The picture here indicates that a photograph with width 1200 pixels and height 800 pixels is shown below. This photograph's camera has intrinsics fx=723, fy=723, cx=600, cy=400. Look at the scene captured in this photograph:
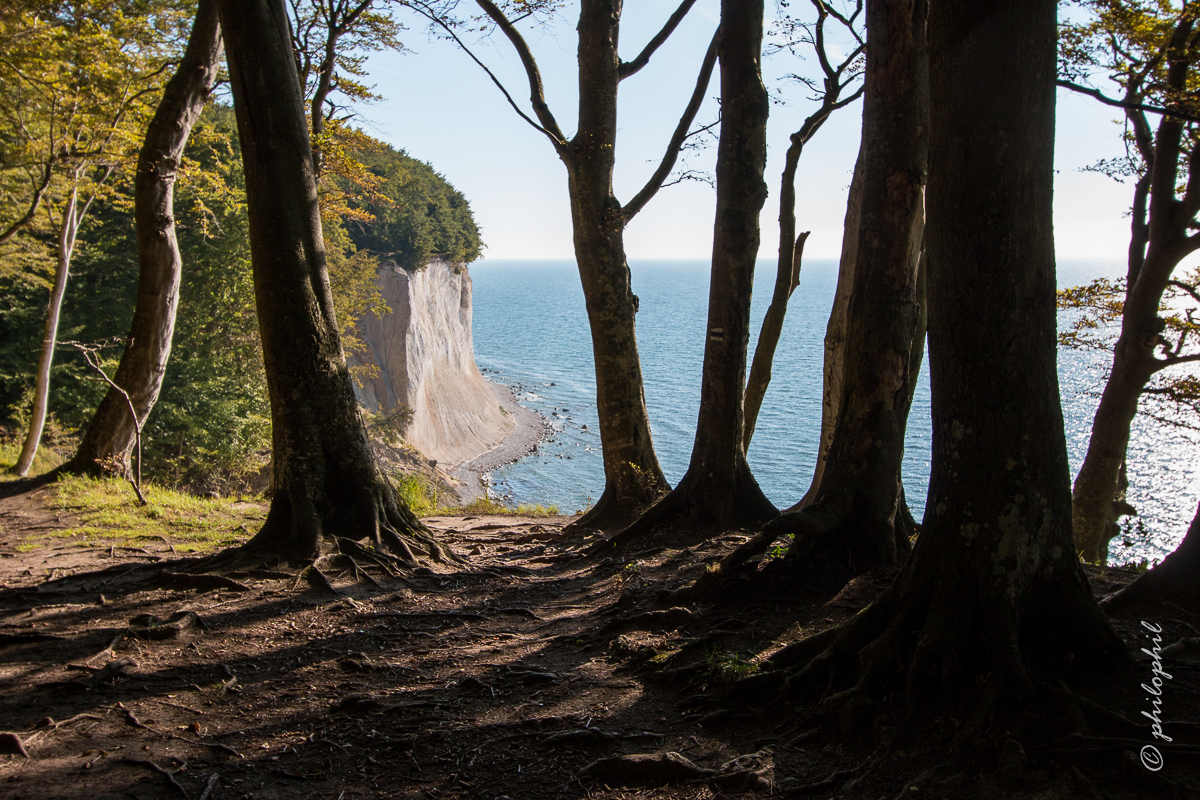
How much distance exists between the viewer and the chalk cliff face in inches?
1409

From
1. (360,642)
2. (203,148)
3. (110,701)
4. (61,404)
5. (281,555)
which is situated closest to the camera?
(110,701)

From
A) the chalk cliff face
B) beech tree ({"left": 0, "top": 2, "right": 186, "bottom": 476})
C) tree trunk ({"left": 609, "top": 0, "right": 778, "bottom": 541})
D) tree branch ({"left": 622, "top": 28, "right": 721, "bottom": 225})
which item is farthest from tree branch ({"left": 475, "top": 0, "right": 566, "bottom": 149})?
the chalk cliff face

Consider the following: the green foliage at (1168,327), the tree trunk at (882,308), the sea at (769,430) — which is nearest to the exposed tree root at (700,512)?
the tree trunk at (882,308)

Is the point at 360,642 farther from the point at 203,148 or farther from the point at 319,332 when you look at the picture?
the point at 203,148

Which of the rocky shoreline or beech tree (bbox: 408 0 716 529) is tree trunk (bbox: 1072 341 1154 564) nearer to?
beech tree (bbox: 408 0 716 529)

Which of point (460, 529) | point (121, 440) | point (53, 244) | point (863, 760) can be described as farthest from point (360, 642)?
point (53, 244)

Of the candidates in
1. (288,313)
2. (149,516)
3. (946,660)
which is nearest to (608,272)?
(288,313)

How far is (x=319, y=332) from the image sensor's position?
6.29m

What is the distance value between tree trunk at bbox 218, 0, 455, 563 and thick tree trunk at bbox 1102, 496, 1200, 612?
5.19 m

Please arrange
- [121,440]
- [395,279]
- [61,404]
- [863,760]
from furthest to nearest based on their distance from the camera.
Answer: [395,279]
[61,404]
[121,440]
[863,760]

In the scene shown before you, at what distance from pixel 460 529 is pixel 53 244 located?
1949 cm

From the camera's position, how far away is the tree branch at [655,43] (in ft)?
31.6

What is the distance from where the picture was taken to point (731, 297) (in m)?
7.46

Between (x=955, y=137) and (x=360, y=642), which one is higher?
(x=955, y=137)
